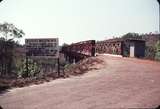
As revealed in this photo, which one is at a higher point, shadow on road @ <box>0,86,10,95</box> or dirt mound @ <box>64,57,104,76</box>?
dirt mound @ <box>64,57,104,76</box>

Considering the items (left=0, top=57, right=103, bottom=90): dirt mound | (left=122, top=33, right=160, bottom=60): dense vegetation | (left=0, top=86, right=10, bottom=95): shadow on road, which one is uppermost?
(left=122, top=33, right=160, bottom=60): dense vegetation

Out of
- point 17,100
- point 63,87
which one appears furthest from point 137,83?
point 17,100

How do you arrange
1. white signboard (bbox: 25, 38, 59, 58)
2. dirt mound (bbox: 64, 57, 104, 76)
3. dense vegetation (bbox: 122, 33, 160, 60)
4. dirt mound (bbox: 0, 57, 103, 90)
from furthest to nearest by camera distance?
white signboard (bbox: 25, 38, 59, 58) → dense vegetation (bbox: 122, 33, 160, 60) → dirt mound (bbox: 64, 57, 104, 76) → dirt mound (bbox: 0, 57, 103, 90)

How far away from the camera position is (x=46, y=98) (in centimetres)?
811

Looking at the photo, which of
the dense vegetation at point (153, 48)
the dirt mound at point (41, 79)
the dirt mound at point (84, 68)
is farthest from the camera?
the dense vegetation at point (153, 48)

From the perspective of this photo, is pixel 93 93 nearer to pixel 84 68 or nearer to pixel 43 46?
pixel 84 68

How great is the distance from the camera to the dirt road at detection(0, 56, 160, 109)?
290 inches

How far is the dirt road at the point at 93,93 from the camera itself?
24.1 ft

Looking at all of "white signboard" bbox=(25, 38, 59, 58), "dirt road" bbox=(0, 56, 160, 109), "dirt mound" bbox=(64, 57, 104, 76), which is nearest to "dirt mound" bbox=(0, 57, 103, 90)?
"dirt mound" bbox=(64, 57, 104, 76)

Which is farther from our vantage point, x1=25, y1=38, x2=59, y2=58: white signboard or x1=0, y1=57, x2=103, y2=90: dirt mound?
x1=25, y1=38, x2=59, y2=58: white signboard

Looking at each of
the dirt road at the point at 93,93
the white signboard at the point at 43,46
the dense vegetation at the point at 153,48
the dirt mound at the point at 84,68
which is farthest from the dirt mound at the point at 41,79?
the white signboard at the point at 43,46

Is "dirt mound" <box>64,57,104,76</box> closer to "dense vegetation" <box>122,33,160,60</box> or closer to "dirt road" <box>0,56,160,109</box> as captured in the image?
"dirt road" <box>0,56,160,109</box>

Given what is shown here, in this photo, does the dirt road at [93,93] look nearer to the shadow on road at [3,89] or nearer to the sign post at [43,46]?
the shadow on road at [3,89]

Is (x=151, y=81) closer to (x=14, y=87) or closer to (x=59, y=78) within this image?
(x=59, y=78)
